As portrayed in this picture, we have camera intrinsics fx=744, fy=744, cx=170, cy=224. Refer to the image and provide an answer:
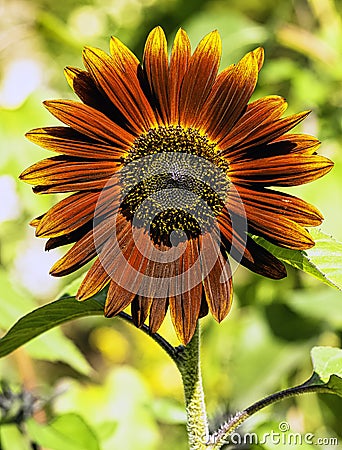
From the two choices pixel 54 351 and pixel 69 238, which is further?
pixel 54 351

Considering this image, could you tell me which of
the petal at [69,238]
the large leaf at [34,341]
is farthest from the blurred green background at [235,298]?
the petal at [69,238]

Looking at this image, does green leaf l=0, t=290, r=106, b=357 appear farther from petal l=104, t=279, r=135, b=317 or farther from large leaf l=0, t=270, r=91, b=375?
large leaf l=0, t=270, r=91, b=375

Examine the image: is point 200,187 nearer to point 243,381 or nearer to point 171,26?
point 243,381

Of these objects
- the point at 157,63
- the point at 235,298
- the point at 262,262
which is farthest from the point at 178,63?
the point at 235,298

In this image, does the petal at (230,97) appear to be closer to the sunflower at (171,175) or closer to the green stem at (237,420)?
the sunflower at (171,175)

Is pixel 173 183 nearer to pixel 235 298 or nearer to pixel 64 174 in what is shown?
pixel 64 174

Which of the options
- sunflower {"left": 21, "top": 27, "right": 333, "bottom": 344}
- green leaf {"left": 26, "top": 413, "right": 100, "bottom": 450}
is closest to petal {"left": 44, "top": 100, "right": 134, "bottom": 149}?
sunflower {"left": 21, "top": 27, "right": 333, "bottom": 344}

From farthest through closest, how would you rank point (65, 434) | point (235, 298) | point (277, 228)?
1. point (235, 298)
2. point (65, 434)
3. point (277, 228)
